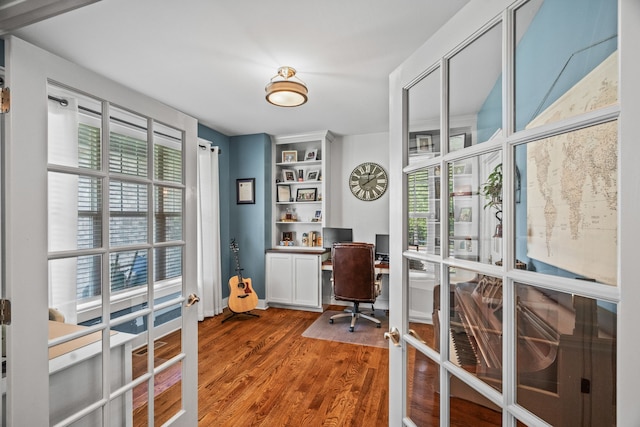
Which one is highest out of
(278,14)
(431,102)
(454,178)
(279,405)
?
(278,14)

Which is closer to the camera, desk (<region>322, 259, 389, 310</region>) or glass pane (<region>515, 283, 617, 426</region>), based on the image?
glass pane (<region>515, 283, 617, 426</region>)

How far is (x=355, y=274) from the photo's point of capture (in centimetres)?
332

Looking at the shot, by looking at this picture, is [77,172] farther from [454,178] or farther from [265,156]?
[265,156]

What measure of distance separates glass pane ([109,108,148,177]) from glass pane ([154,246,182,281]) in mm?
396

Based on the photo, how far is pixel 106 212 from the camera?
121 centimetres

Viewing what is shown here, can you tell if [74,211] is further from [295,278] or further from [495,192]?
[295,278]

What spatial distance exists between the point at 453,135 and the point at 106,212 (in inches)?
53.5

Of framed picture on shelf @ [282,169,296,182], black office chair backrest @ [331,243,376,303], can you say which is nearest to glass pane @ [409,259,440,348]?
black office chair backrest @ [331,243,376,303]

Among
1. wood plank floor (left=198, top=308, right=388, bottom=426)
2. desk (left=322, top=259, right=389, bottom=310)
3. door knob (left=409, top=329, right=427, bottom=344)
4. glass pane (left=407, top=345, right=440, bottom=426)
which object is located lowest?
wood plank floor (left=198, top=308, right=388, bottom=426)

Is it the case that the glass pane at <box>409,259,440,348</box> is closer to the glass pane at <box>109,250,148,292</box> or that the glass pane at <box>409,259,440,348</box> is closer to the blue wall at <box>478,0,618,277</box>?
the blue wall at <box>478,0,618,277</box>

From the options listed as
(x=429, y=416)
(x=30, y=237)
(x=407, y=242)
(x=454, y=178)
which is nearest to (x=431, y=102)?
(x=454, y=178)

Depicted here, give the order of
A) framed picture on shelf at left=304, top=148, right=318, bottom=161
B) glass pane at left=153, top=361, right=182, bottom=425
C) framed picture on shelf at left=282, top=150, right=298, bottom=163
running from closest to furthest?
glass pane at left=153, top=361, right=182, bottom=425 < framed picture on shelf at left=304, top=148, right=318, bottom=161 < framed picture on shelf at left=282, top=150, right=298, bottom=163

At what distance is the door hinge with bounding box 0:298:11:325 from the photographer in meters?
0.93

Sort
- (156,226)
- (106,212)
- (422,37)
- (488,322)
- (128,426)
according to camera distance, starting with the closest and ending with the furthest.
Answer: (488,322), (106,212), (128,426), (156,226), (422,37)
